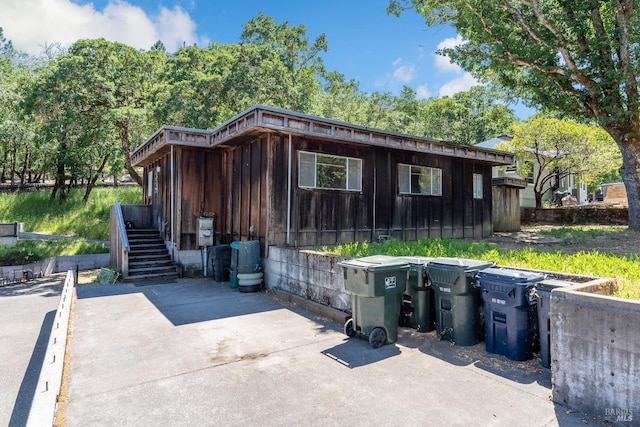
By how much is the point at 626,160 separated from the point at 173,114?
18.5m

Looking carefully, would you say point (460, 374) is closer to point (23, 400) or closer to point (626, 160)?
point (23, 400)

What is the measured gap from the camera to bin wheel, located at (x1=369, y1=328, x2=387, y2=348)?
4.52 metres

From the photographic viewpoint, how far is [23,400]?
11.8ft

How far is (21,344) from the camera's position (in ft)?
17.7

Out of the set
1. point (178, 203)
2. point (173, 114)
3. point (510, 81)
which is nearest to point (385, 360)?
point (178, 203)

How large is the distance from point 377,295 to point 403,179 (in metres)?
7.00

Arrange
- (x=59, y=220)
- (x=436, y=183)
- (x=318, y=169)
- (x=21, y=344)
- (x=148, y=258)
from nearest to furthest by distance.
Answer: (x=21, y=344) → (x=318, y=169) → (x=148, y=258) → (x=436, y=183) → (x=59, y=220)

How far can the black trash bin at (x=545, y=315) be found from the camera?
3709 mm

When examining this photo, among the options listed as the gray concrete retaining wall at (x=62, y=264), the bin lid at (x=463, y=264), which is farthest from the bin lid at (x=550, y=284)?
the gray concrete retaining wall at (x=62, y=264)

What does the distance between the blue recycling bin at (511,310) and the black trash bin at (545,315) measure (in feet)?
0.33

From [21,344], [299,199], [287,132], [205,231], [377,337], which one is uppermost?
[287,132]

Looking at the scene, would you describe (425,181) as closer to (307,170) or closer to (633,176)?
(307,170)

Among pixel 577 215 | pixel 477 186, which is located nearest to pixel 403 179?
pixel 477 186

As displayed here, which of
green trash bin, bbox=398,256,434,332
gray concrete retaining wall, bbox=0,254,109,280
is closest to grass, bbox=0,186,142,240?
gray concrete retaining wall, bbox=0,254,109,280
